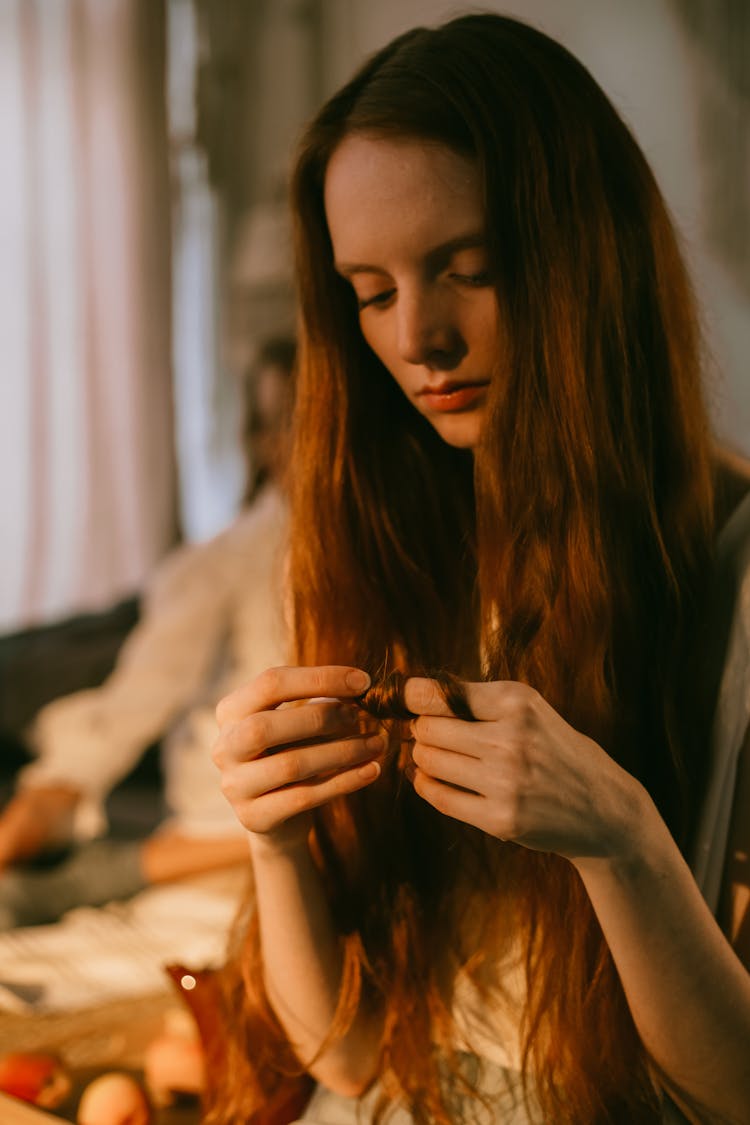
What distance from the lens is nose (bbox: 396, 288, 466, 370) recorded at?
720 mm

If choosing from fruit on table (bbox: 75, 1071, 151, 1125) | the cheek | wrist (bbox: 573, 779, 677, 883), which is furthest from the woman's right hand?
fruit on table (bbox: 75, 1071, 151, 1125)

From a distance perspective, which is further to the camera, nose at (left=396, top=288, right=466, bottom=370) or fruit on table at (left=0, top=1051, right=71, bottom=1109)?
fruit on table at (left=0, top=1051, right=71, bottom=1109)

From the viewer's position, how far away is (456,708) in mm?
630

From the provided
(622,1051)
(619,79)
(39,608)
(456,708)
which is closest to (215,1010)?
(622,1051)

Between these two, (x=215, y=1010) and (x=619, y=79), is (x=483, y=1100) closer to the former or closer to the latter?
(x=215, y=1010)

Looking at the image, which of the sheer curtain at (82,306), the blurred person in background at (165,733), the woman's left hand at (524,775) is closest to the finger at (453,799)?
the woman's left hand at (524,775)

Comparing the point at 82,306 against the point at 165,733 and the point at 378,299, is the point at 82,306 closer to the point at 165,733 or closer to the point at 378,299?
the point at 165,733

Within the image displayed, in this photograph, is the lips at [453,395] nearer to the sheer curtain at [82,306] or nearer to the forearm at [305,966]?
the forearm at [305,966]

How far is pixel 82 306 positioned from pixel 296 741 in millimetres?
3305

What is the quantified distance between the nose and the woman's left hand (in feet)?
0.77

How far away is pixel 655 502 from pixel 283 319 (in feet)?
9.78

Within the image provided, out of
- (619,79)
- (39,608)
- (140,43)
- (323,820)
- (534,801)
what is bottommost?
(39,608)

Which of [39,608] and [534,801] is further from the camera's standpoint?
[39,608]

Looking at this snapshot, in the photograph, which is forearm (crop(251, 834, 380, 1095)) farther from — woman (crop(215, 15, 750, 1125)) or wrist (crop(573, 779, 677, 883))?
wrist (crop(573, 779, 677, 883))
